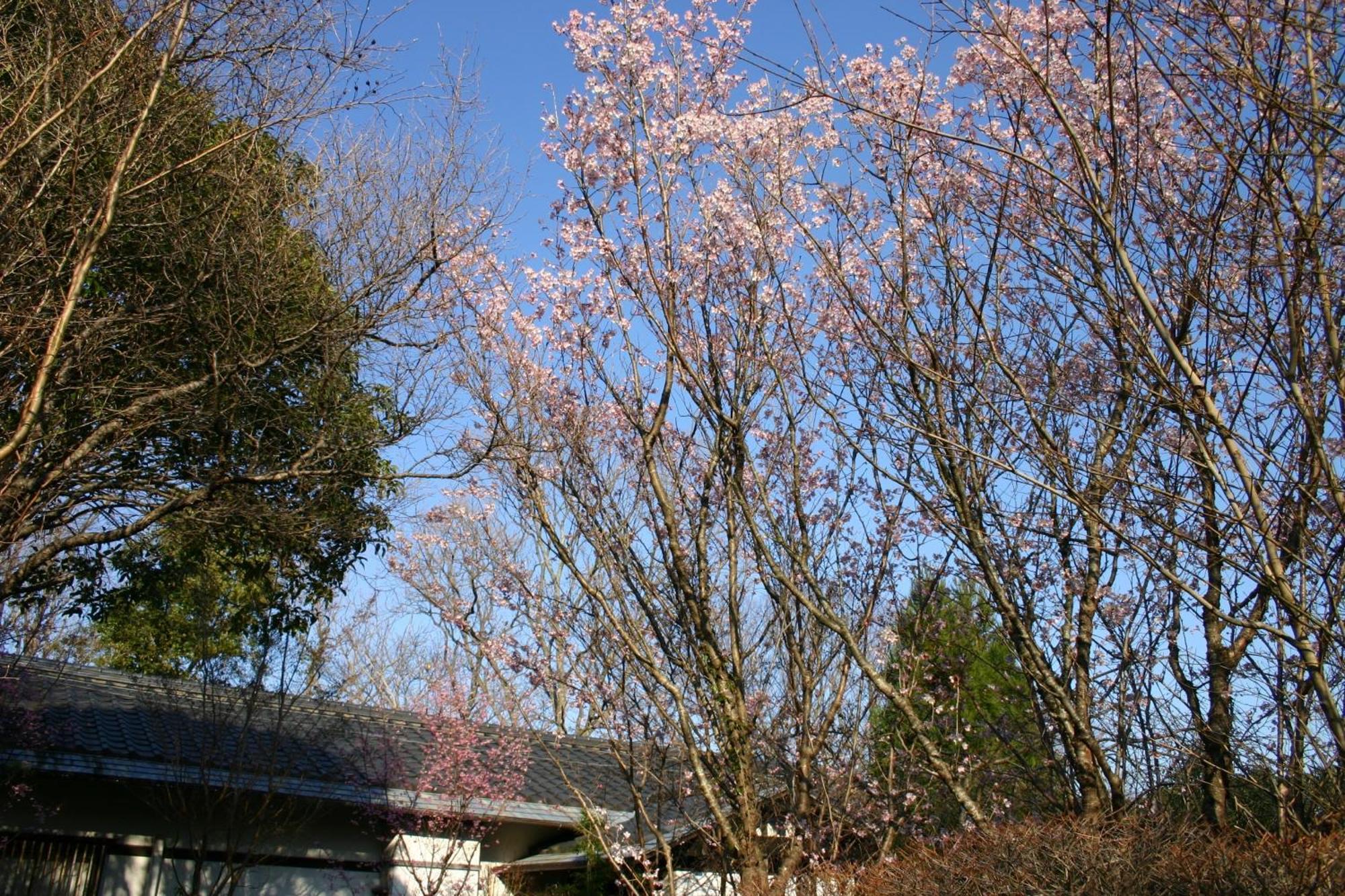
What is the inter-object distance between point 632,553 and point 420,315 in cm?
208

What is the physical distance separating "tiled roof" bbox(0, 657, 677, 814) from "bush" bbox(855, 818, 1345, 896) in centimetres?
296

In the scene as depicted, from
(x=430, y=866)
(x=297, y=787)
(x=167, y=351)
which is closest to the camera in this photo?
(x=167, y=351)

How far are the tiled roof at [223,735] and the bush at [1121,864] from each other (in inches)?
117

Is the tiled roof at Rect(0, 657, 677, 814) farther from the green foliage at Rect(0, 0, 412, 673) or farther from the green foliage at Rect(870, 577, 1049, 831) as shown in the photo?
the green foliage at Rect(870, 577, 1049, 831)

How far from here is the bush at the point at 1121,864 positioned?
320 centimetres

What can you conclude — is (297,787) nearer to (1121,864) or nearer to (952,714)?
(952,714)

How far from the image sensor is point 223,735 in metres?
8.49

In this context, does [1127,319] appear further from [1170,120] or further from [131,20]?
[131,20]

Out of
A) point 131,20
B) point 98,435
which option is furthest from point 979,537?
point 131,20

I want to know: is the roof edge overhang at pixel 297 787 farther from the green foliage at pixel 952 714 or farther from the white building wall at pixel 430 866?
the green foliage at pixel 952 714

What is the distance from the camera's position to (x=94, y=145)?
5.29m

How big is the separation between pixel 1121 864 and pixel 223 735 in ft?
23.0

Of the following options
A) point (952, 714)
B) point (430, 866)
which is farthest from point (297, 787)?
point (952, 714)

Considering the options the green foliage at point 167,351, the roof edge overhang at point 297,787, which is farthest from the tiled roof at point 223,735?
the green foliage at point 167,351
